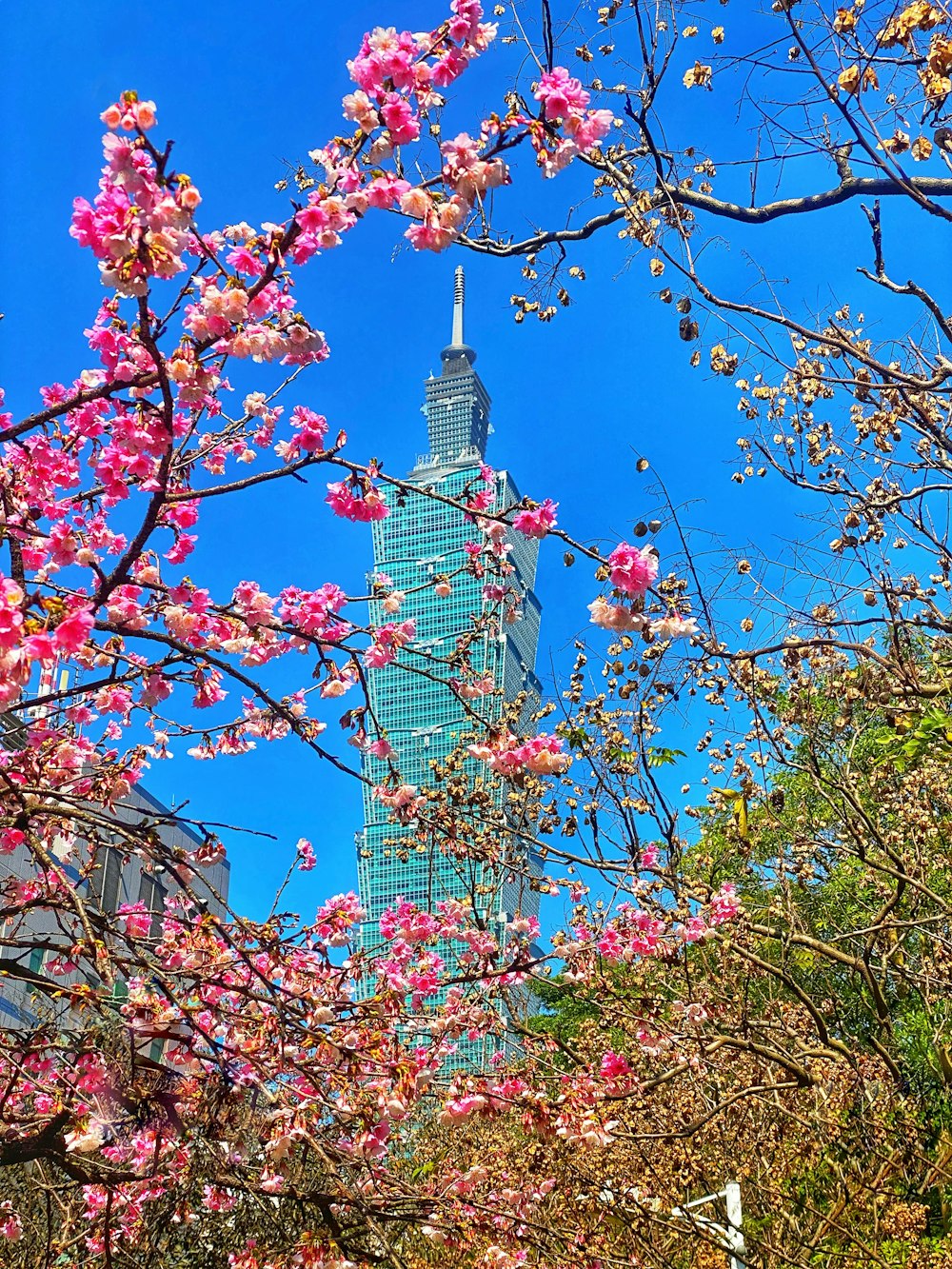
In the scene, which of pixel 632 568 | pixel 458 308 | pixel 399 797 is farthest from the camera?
pixel 458 308

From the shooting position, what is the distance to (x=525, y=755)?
3.55m

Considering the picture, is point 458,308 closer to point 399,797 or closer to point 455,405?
point 455,405

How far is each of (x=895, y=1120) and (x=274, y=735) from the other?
186 inches

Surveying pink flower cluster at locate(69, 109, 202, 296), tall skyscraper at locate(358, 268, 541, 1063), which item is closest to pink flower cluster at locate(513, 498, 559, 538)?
pink flower cluster at locate(69, 109, 202, 296)

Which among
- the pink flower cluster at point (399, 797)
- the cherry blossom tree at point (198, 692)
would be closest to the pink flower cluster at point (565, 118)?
the cherry blossom tree at point (198, 692)

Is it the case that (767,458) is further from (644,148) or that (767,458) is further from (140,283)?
(140,283)

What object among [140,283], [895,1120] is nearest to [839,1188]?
[895,1120]

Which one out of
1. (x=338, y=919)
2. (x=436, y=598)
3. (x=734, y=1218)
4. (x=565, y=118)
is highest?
(x=436, y=598)

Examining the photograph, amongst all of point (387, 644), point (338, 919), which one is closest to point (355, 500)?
point (387, 644)

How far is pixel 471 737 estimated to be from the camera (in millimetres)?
3990

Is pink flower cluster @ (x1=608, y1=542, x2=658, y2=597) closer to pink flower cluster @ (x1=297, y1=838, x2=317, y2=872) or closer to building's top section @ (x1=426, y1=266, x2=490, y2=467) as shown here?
pink flower cluster @ (x1=297, y1=838, x2=317, y2=872)

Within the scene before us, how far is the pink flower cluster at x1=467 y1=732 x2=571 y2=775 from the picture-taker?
11.6ft

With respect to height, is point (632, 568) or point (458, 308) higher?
point (458, 308)

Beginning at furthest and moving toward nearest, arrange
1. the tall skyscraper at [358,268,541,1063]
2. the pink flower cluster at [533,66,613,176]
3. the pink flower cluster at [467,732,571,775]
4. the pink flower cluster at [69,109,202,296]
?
the tall skyscraper at [358,268,541,1063] < the pink flower cluster at [467,732,571,775] < the pink flower cluster at [533,66,613,176] < the pink flower cluster at [69,109,202,296]
